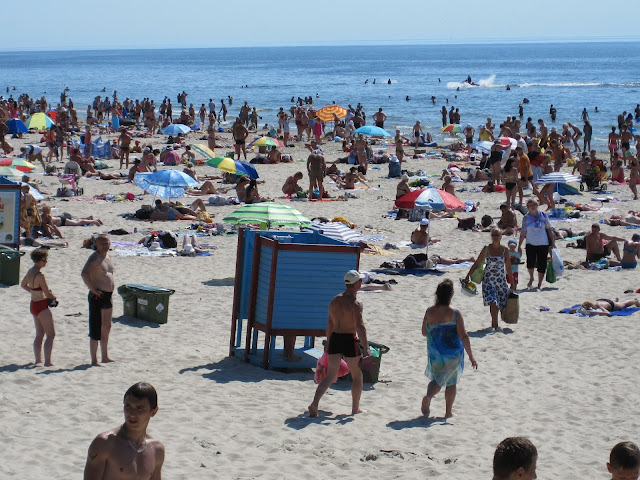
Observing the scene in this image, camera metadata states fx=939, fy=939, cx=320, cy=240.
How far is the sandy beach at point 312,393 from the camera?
631cm

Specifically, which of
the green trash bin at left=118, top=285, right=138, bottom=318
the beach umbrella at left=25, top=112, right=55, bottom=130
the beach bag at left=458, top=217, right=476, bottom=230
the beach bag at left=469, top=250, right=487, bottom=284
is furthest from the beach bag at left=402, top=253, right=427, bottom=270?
the beach umbrella at left=25, top=112, right=55, bottom=130

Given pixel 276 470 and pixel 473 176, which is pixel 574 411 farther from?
pixel 473 176

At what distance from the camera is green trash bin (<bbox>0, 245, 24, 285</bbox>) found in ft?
38.1

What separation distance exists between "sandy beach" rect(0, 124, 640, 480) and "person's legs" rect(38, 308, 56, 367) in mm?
141

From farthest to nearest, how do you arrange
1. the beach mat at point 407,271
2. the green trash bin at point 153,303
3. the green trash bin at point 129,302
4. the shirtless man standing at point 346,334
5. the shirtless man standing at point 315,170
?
1. the shirtless man standing at point 315,170
2. the beach mat at point 407,271
3. the green trash bin at point 129,302
4. the green trash bin at point 153,303
5. the shirtless man standing at point 346,334

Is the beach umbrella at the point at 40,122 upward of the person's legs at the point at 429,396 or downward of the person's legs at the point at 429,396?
downward

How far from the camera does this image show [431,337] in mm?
7258

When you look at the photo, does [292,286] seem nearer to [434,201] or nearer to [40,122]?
[434,201]

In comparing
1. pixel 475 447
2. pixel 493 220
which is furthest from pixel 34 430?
pixel 493 220

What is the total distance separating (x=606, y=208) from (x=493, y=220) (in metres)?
3.02

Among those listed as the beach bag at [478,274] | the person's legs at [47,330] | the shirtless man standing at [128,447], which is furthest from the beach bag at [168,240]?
the shirtless man standing at [128,447]

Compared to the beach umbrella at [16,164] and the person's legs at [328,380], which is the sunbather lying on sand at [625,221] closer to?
the beach umbrella at [16,164]

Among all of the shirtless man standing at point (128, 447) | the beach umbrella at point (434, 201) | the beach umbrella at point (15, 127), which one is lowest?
the beach umbrella at point (15, 127)

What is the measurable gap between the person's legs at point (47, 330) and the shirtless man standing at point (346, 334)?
259 centimetres
